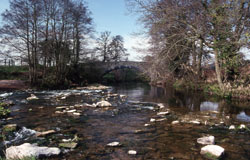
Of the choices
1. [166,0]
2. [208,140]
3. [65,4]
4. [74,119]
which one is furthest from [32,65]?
[208,140]

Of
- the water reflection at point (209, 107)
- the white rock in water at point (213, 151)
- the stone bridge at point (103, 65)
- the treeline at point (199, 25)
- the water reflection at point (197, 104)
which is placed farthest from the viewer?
the stone bridge at point (103, 65)

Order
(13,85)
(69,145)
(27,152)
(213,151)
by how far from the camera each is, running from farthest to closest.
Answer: (13,85)
(69,145)
(213,151)
(27,152)

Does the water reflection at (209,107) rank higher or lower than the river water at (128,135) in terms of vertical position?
lower

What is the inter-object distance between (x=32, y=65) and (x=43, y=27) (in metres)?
3.62

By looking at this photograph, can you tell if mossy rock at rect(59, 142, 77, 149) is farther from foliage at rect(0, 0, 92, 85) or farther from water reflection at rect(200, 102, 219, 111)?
foliage at rect(0, 0, 92, 85)

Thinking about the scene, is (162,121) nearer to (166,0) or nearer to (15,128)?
(15,128)

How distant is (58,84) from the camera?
18.3 metres

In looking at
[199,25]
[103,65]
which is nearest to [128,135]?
[199,25]

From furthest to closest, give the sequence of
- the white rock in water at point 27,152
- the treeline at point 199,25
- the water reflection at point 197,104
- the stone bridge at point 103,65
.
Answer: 1. the stone bridge at point 103,65
2. the treeline at point 199,25
3. the water reflection at point 197,104
4. the white rock in water at point 27,152

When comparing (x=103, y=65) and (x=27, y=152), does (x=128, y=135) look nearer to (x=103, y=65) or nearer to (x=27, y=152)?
(x=27, y=152)

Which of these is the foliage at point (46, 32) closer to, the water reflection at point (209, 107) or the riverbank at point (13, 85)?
the riverbank at point (13, 85)

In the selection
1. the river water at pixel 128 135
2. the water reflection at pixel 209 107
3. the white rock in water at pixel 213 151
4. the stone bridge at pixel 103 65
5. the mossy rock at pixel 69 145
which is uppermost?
the stone bridge at pixel 103 65

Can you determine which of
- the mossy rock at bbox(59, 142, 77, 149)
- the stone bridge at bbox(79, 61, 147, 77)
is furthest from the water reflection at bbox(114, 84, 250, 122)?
the stone bridge at bbox(79, 61, 147, 77)

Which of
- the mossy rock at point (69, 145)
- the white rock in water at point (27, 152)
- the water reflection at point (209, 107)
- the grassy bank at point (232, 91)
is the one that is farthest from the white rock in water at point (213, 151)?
the grassy bank at point (232, 91)
